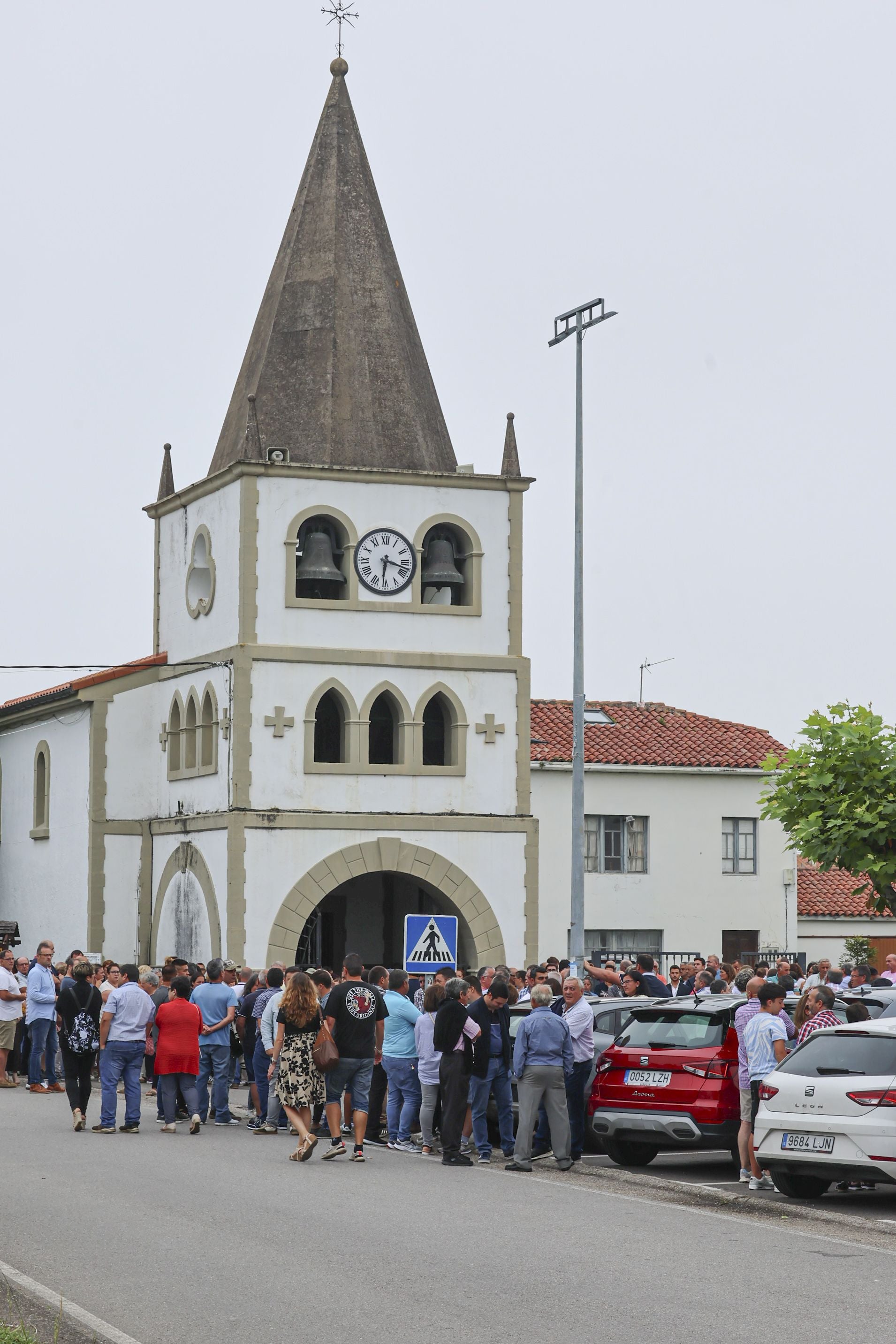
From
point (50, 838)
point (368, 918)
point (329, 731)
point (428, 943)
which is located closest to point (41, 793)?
point (50, 838)

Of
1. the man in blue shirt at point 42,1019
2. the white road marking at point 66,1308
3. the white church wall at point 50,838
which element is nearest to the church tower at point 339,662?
the white church wall at point 50,838

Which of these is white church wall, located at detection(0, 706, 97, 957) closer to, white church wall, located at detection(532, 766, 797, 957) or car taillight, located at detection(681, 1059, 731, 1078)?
white church wall, located at detection(532, 766, 797, 957)

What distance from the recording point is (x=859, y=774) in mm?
33219

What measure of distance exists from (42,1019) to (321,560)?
39.6 ft

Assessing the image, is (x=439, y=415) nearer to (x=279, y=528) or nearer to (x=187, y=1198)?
(x=279, y=528)

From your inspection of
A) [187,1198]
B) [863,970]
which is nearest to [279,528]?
[863,970]

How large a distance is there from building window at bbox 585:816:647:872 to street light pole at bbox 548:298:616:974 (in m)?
15.1

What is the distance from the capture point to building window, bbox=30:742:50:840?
40.6m

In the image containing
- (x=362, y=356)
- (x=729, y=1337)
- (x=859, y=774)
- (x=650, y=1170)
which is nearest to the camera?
(x=729, y=1337)

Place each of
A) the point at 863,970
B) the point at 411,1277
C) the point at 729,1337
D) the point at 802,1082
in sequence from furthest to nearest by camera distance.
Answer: the point at 863,970, the point at 802,1082, the point at 411,1277, the point at 729,1337

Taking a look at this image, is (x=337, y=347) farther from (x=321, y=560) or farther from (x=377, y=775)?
(x=377, y=775)

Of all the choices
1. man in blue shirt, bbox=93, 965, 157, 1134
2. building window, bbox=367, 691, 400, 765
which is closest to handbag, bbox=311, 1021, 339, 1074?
man in blue shirt, bbox=93, 965, 157, 1134

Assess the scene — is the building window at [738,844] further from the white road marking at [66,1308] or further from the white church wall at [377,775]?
the white road marking at [66,1308]

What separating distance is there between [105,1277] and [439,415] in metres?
28.0
